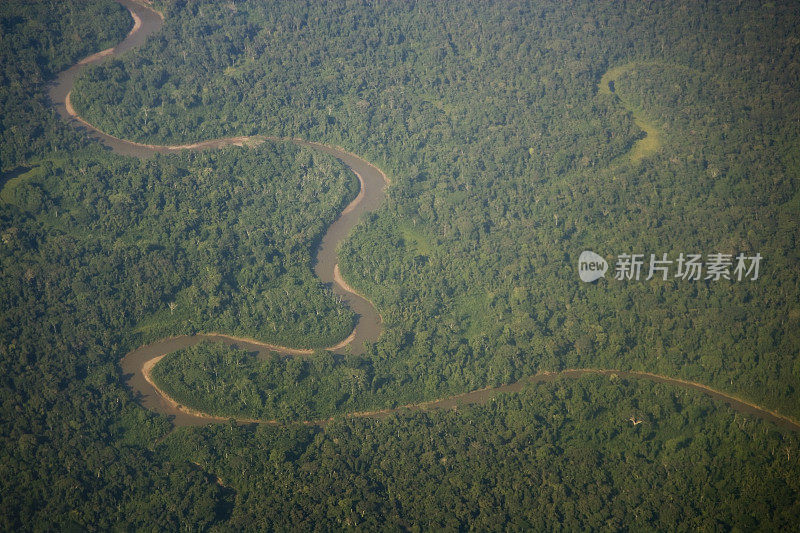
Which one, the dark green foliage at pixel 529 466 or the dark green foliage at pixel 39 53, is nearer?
the dark green foliage at pixel 529 466

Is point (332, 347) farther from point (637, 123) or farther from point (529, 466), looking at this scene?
point (637, 123)

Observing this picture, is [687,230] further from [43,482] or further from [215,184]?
[43,482]

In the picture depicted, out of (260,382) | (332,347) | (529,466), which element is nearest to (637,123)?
(332,347)

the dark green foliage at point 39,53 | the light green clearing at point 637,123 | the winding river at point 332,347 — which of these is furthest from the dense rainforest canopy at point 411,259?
the winding river at point 332,347

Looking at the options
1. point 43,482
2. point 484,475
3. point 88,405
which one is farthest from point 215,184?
point 484,475

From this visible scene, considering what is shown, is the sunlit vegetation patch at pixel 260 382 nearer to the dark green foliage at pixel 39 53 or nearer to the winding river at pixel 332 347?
the winding river at pixel 332 347

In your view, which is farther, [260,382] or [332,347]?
[332,347]
